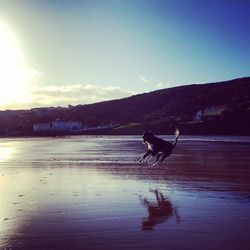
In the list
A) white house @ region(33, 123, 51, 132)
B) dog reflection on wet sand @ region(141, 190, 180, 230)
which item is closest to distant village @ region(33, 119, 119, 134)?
white house @ region(33, 123, 51, 132)

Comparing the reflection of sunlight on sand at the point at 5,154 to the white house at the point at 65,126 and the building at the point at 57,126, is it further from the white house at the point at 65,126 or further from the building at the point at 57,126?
the white house at the point at 65,126

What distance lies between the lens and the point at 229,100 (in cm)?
12388

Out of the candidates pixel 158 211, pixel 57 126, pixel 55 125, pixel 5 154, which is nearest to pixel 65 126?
pixel 57 126

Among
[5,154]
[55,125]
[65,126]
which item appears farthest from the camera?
[55,125]

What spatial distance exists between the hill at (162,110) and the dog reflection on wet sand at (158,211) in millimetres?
81840

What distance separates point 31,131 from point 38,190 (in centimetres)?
11635

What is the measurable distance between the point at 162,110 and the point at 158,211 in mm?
128227

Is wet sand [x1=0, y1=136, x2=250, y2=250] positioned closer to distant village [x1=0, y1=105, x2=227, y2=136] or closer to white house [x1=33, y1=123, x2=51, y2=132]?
distant village [x1=0, y1=105, x2=227, y2=136]

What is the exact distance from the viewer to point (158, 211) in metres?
9.54

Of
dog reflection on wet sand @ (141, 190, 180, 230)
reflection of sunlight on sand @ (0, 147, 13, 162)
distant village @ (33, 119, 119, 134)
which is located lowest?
dog reflection on wet sand @ (141, 190, 180, 230)

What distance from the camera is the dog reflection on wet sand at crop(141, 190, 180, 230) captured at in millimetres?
8297

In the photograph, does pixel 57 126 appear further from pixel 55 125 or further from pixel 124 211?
pixel 124 211

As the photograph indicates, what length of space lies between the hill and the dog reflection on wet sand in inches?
3222

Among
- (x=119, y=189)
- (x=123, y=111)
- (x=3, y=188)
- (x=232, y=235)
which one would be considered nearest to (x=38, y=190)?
(x=3, y=188)
